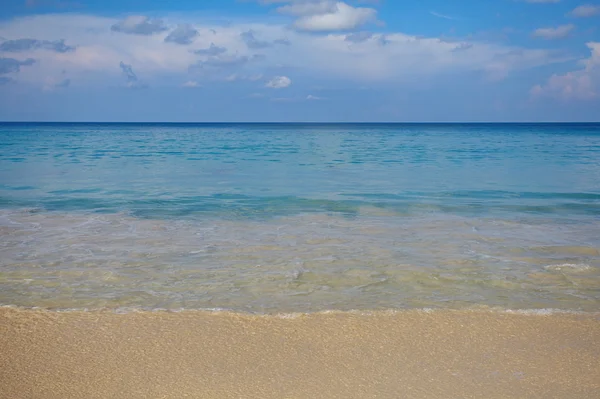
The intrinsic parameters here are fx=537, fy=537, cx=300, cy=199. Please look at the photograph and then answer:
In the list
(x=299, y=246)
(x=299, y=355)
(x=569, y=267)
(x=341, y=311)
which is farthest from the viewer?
(x=299, y=246)

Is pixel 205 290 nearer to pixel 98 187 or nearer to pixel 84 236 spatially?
pixel 84 236

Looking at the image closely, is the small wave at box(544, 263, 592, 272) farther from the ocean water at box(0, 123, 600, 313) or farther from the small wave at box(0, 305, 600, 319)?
the small wave at box(0, 305, 600, 319)

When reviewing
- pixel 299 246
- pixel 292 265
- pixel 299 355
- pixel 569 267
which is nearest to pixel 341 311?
pixel 299 355

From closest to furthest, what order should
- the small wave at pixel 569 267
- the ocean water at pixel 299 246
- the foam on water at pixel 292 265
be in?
1. the foam on water at pixel 292 265
2. the ocean water at pixel 299 246
3. the small wave at pixel 569 267

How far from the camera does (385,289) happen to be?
6.05m

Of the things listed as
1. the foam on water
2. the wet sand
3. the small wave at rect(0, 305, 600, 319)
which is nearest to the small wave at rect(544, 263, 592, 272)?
the foam on water

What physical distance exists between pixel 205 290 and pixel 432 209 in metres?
7.34

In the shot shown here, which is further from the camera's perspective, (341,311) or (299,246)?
Answer: (299,246)

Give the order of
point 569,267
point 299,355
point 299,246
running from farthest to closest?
point 299,246, point 569,267, point 299,355

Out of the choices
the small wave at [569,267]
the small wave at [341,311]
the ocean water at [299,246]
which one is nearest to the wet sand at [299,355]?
the small wave at [341,311]

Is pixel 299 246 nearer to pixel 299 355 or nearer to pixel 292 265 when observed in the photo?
pixel 292 265

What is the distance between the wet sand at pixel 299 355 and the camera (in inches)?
144

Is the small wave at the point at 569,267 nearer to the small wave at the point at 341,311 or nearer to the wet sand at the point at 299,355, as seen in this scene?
the small wave at the point at 341,311

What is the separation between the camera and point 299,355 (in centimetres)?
420
